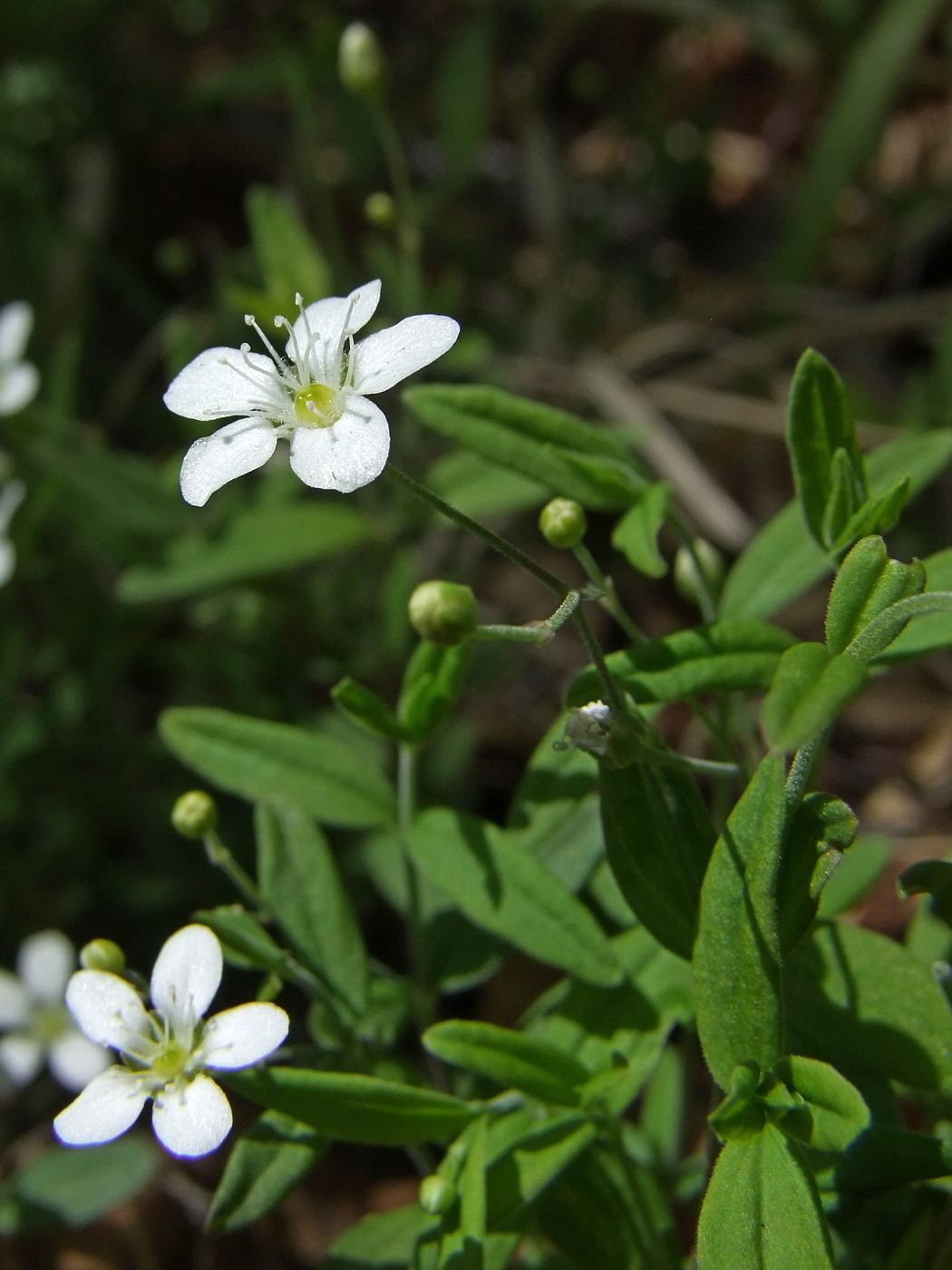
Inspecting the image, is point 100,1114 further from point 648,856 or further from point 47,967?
point 47,967

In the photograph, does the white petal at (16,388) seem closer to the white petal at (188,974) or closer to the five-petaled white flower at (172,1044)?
the five-petaled white flower at (172,1044)

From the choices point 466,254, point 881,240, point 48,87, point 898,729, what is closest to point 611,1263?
point 898,729

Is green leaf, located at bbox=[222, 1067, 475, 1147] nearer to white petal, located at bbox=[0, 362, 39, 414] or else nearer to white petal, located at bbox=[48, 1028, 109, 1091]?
white petal, located at bbox=[48, 1028, 109, 1091]

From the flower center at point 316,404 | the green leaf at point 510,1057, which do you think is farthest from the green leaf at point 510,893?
the flower center at point 316,404

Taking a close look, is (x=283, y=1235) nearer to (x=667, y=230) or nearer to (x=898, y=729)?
(x=898, y=729)

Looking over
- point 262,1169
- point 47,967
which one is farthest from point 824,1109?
point 47,967
